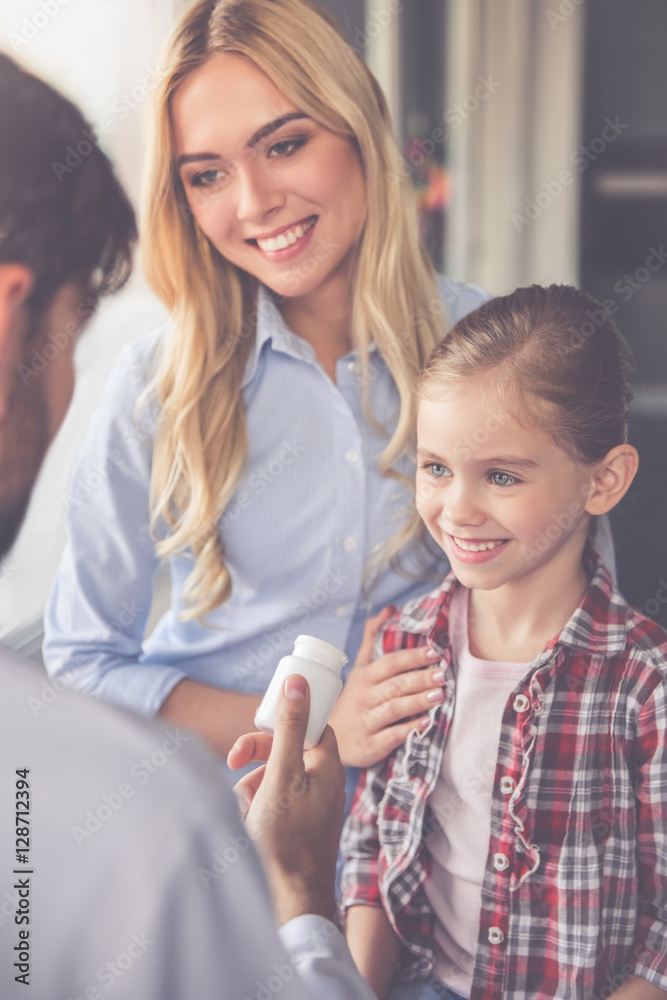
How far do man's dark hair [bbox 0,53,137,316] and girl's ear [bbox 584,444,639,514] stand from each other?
1.39 ft

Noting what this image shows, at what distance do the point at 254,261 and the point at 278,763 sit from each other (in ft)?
1.43

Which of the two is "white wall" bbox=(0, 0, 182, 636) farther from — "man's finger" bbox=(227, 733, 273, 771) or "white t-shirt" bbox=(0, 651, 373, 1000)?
"white t-shirt" bbox=(0, 651, 373, 1000)

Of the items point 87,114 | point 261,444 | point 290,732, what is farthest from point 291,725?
point 87,114

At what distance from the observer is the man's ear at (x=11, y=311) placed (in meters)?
0.61

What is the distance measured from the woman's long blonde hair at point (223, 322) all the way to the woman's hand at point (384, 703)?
0.11 metres

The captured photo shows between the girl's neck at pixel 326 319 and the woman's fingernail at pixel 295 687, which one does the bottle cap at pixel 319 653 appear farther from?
the girl's neck at pixel 326 319

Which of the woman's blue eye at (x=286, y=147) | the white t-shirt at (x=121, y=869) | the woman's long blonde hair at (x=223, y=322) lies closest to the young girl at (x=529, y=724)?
the woman's long blonde hair at (x=223, y=322)

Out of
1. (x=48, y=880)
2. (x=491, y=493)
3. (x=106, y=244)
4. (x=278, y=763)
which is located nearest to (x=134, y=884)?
(x=48, y=880)

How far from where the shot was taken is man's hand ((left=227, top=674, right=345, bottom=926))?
0.58 metres

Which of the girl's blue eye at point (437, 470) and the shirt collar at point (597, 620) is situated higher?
the girl's blue eye at point (437, 470)

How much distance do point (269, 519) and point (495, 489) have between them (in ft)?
0.81

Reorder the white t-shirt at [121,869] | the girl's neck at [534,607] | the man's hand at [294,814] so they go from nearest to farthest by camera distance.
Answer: the white t-shirt at [121,869] → the man's hand at [294,814] → the girl's neck at [534,607]

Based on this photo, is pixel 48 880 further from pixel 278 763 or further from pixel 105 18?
pixel 105 18

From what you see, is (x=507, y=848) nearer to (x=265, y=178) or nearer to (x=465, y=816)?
(x=465, y=816)
